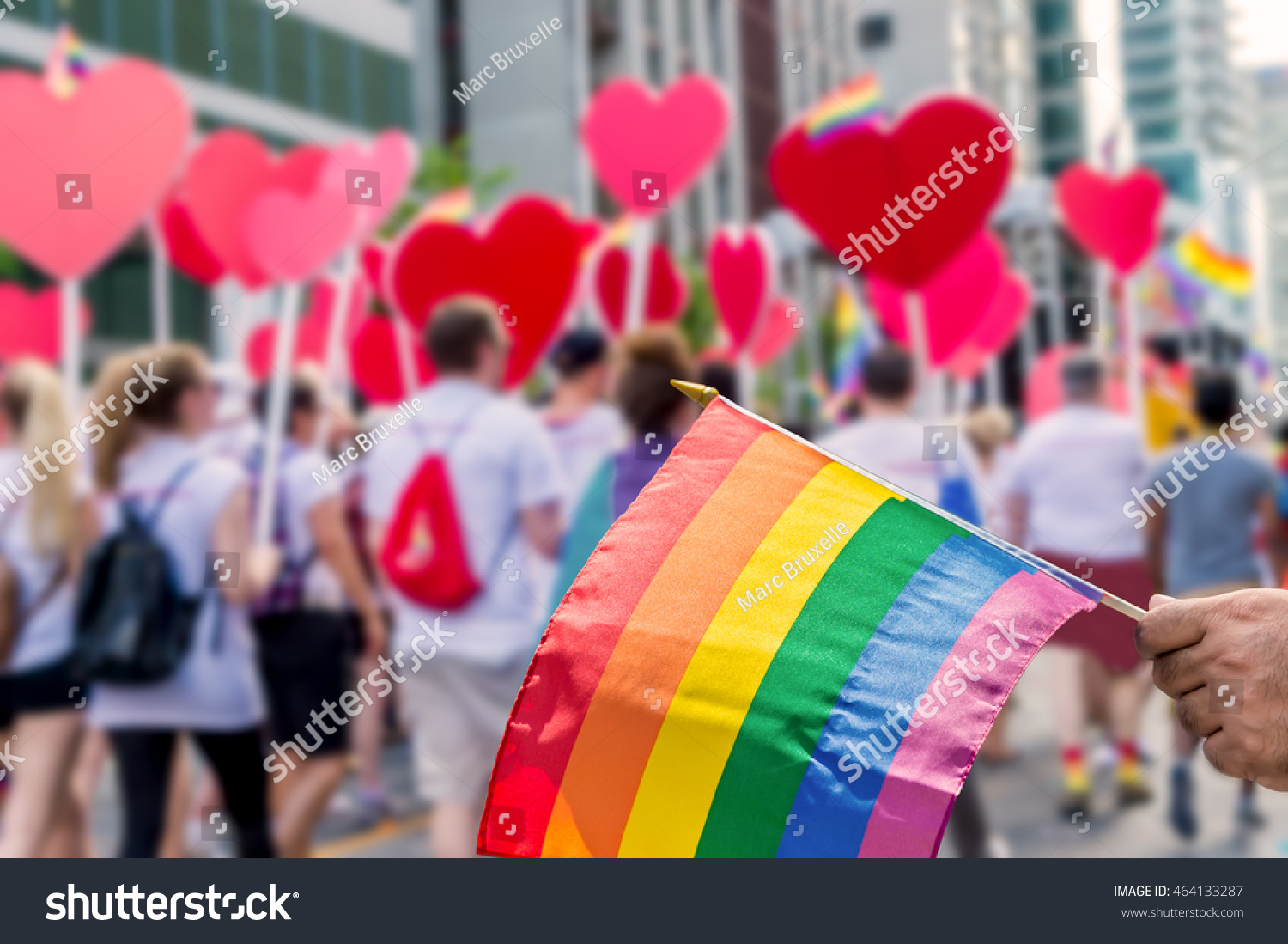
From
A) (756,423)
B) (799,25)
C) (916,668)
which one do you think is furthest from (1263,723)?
(799,25)

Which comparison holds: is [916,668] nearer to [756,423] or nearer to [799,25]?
[756,423]

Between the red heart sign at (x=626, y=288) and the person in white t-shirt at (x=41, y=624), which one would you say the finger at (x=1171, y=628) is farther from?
the red heart sign at (x=626, y=288)

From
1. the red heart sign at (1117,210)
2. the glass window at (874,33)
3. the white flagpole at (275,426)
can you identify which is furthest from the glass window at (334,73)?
the glass window at (874,33)

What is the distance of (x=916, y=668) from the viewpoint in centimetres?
178

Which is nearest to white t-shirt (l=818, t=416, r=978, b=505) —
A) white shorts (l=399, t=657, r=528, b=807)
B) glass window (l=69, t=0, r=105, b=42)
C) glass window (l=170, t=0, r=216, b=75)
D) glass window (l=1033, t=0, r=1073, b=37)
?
white shorts (l=399, t=657, r=528, b=807)

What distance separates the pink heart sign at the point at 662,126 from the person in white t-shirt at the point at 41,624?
372 cm

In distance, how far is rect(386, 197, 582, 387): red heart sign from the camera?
653 centimetres

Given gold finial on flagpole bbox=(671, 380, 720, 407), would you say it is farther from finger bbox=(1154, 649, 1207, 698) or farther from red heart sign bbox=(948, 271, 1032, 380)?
red heart sign bbox=(948, 271, 1032, 380)

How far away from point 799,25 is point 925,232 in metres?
40.7

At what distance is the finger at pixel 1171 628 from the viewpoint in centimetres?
161

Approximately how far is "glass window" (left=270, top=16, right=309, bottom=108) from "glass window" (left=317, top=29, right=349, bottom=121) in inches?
22.5

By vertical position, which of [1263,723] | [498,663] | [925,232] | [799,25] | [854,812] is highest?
[799,25]

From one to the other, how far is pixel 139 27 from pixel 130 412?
734 inches

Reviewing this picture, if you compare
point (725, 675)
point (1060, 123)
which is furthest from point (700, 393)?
point (1060, 123)
